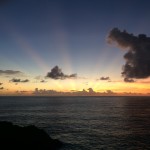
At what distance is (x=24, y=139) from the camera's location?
60.4m

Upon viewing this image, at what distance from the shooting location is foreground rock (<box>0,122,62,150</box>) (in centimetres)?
5616

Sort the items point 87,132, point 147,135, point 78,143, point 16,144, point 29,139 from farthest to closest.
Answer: point 87,132
point 147,135
point 78,143
point 29,139
point 16,144

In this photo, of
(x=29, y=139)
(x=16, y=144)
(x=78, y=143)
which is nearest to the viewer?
(x=16, y=144)

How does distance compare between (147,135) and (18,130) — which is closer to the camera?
(18,130)

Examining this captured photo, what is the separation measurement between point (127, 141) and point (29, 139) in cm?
2837

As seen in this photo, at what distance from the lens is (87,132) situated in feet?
278

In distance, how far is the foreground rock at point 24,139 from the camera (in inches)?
2211

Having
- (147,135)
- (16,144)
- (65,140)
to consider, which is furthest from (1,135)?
(147,135)

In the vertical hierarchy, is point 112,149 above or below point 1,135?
below

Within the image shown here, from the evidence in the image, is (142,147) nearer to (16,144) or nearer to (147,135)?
(147,135)

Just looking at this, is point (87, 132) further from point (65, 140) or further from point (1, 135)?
point (1, 135)

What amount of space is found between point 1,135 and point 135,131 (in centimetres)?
4797

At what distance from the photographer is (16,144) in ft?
186

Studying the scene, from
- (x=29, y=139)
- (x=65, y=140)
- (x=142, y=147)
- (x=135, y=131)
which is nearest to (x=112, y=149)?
(x=142, y=147)
